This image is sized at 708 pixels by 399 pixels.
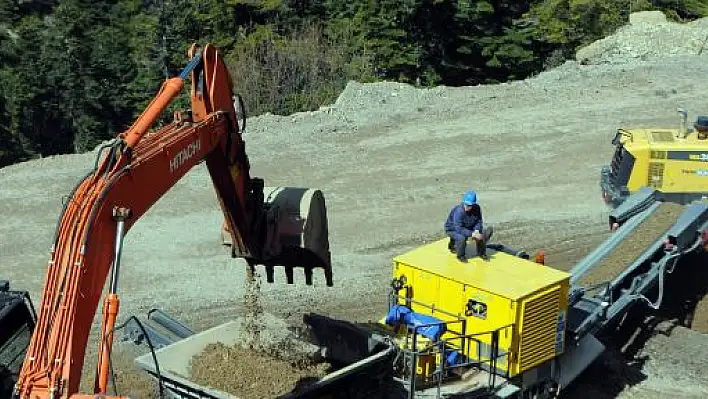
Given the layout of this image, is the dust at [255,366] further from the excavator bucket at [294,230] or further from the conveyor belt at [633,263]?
the conveyor belt at [633,263]

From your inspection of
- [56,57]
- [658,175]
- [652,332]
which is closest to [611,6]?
[56,57]

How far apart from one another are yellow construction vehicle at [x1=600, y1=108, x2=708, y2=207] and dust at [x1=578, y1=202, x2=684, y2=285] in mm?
1321

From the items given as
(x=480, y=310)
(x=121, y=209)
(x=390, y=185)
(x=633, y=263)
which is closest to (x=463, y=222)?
(x=480, y=310)

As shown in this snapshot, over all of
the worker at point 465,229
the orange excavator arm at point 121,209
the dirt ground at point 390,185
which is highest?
the orange excavator arm at point 121,209

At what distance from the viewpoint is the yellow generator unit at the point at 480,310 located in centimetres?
1102

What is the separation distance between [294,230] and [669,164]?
9050 millimetres

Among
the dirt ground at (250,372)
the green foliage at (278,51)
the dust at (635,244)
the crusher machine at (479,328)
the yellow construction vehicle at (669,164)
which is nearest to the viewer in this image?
the dirt ground at (250,372)

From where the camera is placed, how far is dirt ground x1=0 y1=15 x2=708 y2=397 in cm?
1650

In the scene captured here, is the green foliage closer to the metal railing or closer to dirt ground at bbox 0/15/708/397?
dirt ground at bbox 0/15/708/397

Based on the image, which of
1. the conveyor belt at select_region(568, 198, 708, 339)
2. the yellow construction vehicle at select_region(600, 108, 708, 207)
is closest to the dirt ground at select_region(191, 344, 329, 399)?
the conveyor belt at select_region(568, 198, 708, 339)

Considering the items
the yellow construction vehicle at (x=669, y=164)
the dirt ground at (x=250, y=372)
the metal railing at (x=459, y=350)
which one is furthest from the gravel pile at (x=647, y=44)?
the dirt ground at (x=250, y=372)

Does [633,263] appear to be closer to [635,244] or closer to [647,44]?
[635,244]

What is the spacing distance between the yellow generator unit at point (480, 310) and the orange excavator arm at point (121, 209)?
140 centimetres

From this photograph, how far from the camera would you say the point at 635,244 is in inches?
585
